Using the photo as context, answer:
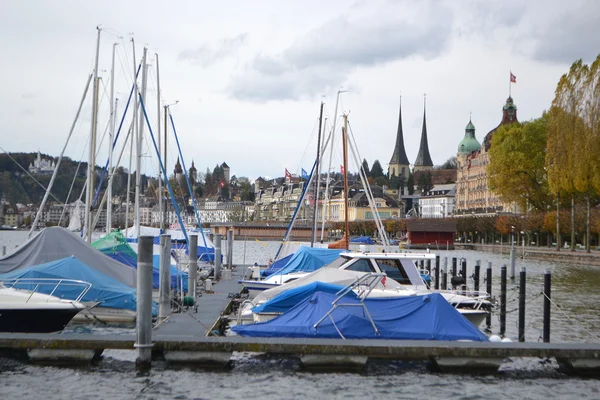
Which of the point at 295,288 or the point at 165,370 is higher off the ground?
the point at 295,288

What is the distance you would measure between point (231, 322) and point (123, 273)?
4.52 metres

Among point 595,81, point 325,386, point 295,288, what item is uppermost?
point 595,81

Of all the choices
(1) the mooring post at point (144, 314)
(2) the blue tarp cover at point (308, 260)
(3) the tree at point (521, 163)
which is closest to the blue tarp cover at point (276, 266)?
(2) the blue tarp cover at point (308, 260)

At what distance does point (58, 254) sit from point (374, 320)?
13.4 meters

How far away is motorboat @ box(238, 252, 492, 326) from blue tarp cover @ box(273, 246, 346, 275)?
16.9 ft

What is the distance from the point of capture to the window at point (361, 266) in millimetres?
29562

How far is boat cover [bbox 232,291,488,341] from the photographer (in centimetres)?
2158

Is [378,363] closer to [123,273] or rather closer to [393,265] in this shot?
[393,265]

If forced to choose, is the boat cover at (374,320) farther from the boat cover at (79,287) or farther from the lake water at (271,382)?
the boat cover at (79,287)

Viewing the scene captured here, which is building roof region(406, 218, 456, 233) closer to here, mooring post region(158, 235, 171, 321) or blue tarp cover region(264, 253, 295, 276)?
blue tarp cover region(264, 253, 295, 276)

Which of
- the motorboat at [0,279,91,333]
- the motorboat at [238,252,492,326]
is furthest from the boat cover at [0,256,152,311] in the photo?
the motorboat at [238,252,492,326]

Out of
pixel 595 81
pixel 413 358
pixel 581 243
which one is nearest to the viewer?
pixel 413 358

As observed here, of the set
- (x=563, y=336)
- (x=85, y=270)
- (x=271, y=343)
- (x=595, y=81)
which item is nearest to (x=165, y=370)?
(x=271, y=343)

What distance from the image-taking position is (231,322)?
30.0 metres
